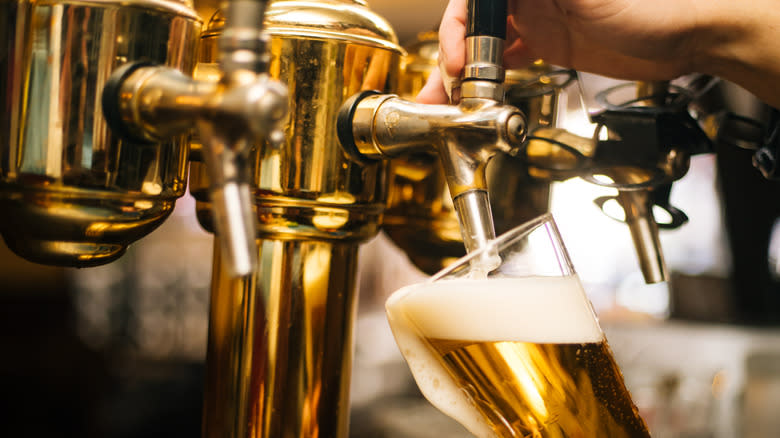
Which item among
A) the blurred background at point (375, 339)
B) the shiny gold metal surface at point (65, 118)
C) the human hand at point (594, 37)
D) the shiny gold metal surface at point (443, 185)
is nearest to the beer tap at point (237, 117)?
the shiny gold metal surface at point (65, 118)

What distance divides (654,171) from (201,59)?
414 mm

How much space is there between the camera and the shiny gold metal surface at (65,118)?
42cm

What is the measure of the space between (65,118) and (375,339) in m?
2.71

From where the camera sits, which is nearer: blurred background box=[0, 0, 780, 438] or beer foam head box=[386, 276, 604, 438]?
beer foam head box=[386, 276, 604, 438]

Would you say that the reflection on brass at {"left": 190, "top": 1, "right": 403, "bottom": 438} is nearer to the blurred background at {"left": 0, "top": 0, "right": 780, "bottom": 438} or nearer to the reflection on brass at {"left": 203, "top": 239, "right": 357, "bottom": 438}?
the reflection on brass at {"left": 203, "top": 239, "right": 357, "bottom": 438}

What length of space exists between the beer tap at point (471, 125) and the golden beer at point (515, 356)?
0.14 feet

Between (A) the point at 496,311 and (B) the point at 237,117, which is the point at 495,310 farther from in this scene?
(B) the point at 237,117

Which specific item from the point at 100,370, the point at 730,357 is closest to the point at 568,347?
the point at 730,357

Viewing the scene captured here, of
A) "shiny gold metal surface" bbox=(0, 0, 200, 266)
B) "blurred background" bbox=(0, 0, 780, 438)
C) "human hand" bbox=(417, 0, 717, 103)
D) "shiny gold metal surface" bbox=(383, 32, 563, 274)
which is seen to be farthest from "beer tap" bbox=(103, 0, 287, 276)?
"blurred background" bbox=(0, 0, 780, 438)

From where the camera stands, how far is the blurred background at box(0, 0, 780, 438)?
1.95 m

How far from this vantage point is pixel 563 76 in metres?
0.68

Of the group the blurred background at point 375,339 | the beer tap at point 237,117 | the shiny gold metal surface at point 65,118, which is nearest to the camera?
the beer tap at point 237,117

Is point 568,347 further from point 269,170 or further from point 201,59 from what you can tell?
point 201,59

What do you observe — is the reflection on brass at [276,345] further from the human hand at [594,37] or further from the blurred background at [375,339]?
the blurred background at [375,339]
